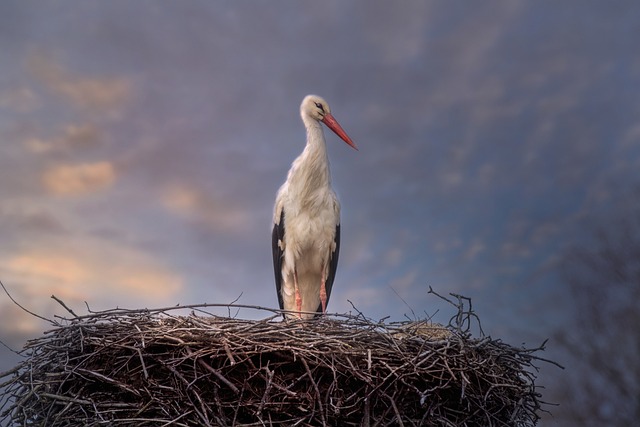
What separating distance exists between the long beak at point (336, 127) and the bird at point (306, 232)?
26 centimetres

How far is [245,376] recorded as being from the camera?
7.69ft

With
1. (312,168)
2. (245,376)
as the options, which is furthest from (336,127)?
(245,376)

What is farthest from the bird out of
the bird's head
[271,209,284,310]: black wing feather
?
the bird's head

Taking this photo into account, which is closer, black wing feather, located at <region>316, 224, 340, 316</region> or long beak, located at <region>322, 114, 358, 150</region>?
black wing feather, located at <region>316, 224, 340, 316</region>

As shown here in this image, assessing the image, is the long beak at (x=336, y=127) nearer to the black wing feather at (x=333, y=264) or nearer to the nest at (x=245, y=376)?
the black wing feather at (x=333, y=264)

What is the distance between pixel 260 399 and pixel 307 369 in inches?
8.7

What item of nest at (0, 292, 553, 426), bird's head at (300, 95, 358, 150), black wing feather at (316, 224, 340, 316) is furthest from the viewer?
bird's head at (300, 95, 358, 150)

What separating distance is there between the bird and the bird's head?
A: 26 centimetres

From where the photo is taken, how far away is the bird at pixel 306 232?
433 cm

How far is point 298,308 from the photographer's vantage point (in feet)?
14.7

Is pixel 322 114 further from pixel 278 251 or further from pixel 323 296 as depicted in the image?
pixel 323 296

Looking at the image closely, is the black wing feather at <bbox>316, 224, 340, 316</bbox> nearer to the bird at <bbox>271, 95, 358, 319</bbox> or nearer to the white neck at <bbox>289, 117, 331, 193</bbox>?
the bird at <bbox>271, 95, 358, 319</bbox>

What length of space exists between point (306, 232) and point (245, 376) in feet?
6.63

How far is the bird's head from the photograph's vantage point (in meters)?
4.84
